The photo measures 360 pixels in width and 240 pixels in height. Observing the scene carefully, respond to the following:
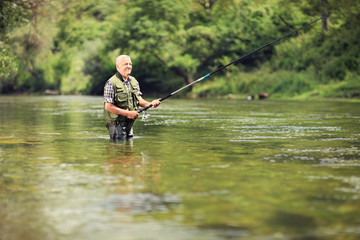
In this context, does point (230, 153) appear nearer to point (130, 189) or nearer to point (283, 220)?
point (130, 189)

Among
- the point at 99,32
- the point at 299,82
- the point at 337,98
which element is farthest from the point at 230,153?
the point at 99,32

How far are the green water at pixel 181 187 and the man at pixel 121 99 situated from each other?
45cm

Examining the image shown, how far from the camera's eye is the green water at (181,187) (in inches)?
214

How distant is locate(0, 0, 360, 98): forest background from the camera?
4175 centimetres

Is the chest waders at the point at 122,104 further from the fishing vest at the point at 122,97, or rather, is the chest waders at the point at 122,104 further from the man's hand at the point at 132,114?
the man's hand at the point at 132,114

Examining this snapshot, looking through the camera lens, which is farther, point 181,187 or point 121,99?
point 121,99

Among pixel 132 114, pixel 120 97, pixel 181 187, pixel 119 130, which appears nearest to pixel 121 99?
pixel 120 97

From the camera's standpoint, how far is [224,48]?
171 feet

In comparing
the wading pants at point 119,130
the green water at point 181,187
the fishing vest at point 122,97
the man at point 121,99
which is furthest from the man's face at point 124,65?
the green water at point 181,187

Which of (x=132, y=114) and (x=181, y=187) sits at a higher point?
(x=132, y=114)

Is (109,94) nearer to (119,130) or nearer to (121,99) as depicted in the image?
(121,99)

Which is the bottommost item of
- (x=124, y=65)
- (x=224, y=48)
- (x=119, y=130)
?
(x=119, y=130)

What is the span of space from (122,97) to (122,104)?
0.13m

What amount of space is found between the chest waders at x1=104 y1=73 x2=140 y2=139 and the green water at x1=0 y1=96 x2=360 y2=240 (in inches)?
13.3
